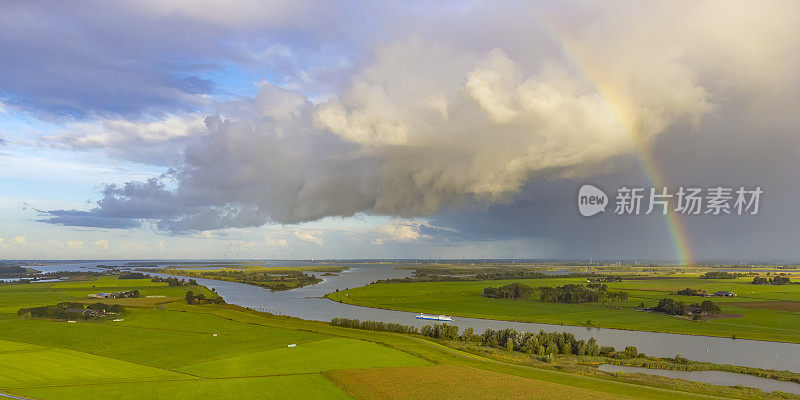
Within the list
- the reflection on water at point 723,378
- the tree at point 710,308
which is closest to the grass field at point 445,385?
the reflection on water at point 723,378

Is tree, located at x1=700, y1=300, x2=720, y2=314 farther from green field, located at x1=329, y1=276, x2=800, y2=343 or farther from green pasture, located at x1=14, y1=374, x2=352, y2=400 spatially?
green pasture, located at x1=14, y1=374, x2=352, y2=400

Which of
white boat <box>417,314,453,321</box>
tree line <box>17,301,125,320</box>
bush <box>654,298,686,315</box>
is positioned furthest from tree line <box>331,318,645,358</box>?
tree line <box>17,301,125,320</box>

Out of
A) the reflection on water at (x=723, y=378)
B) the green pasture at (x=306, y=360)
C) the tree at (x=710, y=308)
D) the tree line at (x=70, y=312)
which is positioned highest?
the tree at (x=710, y=308)

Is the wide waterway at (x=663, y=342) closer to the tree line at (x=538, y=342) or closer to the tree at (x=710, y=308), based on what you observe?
the tree line at (x=538, y=342)

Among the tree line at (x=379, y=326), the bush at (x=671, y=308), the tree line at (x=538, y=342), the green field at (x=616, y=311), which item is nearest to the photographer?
the tree line at (x=538, y=342)

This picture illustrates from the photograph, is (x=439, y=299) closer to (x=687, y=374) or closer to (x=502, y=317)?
(x=502, y=317)

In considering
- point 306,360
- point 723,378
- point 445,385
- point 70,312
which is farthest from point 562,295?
point 70,312
